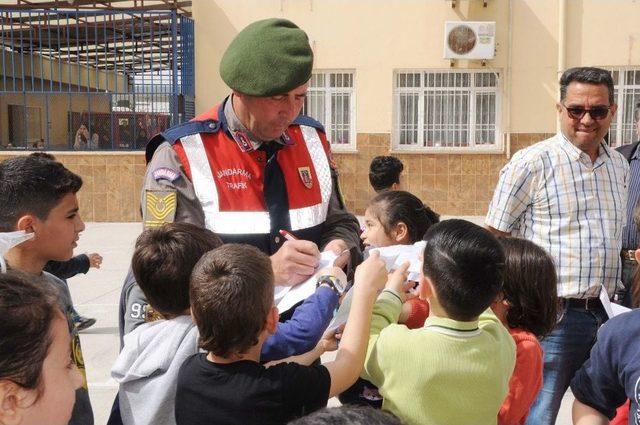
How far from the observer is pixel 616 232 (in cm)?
297

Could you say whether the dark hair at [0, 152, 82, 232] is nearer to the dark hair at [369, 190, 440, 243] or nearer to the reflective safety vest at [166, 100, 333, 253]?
the reflective safety vest at [166, 100, 333, 253]

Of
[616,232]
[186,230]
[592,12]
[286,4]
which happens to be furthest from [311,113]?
[186,230]

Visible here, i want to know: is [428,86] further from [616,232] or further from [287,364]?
[287,364]

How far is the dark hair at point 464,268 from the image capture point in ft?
6.33

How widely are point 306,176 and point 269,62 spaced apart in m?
0.42

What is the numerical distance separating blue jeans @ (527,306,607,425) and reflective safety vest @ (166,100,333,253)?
1.14 metres

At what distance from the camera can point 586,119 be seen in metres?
2.97

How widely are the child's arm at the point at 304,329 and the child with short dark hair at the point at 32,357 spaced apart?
0.65 metres

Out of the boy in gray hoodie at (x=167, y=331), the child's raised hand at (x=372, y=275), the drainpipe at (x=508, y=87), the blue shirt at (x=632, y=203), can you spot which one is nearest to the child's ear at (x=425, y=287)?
the child's raised hand at (x=372, y=275)

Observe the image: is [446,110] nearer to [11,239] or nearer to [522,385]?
[522,385]

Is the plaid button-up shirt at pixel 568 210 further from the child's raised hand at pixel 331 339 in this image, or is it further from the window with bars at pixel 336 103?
the window with bars at pixel 336 103

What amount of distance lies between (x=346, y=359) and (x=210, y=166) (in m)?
0.73

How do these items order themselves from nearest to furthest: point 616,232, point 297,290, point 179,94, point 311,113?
point 297,290 → point 616,232 → point 179,94 → point 311,113

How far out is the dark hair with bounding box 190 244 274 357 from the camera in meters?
1.75
